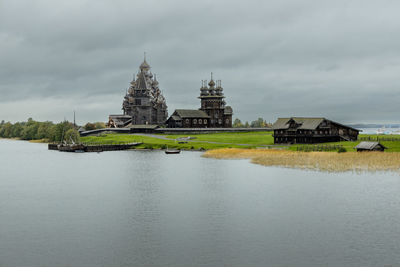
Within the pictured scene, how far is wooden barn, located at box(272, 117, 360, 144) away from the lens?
9694 cm

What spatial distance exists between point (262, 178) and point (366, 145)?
2835cm

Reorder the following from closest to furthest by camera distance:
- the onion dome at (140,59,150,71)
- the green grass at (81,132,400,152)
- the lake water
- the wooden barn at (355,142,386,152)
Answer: the lake water < the wooden barn at (355,142,386,152) < the green grass at (81,132,400,152) < the onion dome at (140,59,150,71)

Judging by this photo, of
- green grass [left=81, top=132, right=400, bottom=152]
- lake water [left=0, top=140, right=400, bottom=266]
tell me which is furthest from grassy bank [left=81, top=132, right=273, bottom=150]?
lake water [left=0, top=140, right=400, bottom=266]

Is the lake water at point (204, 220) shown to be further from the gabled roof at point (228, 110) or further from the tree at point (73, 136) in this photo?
the gabled roof at point (228, 110)

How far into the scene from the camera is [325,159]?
71.7 metres

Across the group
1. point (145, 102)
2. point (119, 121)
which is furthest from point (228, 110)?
point (119, 121)

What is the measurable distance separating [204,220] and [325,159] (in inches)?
1665

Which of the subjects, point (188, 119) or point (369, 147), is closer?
point (369, 147)

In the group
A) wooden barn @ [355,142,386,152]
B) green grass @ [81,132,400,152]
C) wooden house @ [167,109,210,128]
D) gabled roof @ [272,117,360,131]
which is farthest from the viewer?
wooden house @ [167,109,210,128]

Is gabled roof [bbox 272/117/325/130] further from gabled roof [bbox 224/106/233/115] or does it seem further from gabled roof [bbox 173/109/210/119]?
gabled roof [bbox 224/106/233/115]

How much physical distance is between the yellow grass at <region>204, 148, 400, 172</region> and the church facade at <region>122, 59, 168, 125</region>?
78087 millimetres

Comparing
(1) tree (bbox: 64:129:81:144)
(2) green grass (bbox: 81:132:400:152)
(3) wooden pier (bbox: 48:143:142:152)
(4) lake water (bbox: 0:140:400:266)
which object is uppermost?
(1) tree (bbox: 64:129:81:144)

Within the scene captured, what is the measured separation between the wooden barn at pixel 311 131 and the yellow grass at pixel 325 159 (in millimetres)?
15964

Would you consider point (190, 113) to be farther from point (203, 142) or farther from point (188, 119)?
point (203, 142)
